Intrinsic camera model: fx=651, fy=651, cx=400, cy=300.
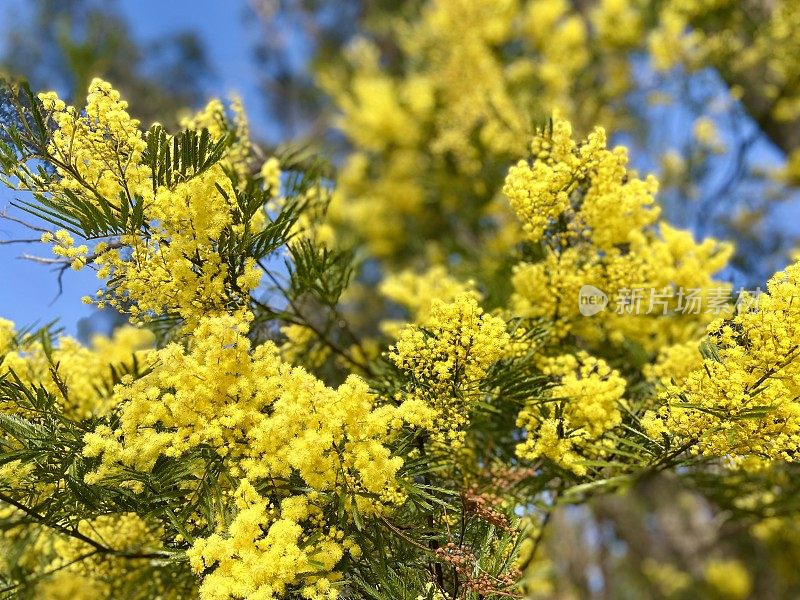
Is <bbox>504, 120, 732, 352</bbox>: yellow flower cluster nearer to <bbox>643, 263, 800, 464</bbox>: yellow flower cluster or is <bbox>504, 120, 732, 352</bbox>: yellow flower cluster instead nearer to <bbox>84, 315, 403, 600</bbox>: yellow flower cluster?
<bbox>643, 263, 800, 464</bbox>: yellow flower cluster

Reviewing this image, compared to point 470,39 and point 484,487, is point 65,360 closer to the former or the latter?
point 484,487

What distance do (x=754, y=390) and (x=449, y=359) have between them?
441 millimetres

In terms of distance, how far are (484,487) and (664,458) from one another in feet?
1.10

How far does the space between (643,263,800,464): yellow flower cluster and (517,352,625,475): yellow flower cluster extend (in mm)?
128

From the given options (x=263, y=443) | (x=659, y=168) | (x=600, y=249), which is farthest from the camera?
(x=659, y=168)

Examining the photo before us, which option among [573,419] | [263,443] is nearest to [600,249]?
[573,419]

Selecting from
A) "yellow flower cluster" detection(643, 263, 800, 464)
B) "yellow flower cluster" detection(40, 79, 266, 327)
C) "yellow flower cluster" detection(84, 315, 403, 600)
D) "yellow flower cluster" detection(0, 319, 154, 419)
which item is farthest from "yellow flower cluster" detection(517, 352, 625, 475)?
"yellow flower cluster" detection(0, 319, 154, 419)

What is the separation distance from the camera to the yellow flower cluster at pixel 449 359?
101 centimetres

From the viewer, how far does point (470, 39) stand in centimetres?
297

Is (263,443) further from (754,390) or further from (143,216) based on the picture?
(754,390)

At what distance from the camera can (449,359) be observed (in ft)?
3.37

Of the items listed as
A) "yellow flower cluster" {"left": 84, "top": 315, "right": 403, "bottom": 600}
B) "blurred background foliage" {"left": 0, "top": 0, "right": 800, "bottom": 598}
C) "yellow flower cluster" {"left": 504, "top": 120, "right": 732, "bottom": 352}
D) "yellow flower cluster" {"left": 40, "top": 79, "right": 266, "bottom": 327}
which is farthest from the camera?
"blurred background foliage" {"left": 0, "top": 0, "right": 800, "bottom": 598}

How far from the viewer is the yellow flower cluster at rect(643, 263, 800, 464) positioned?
3.02ft

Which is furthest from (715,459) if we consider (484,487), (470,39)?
(470,39)
